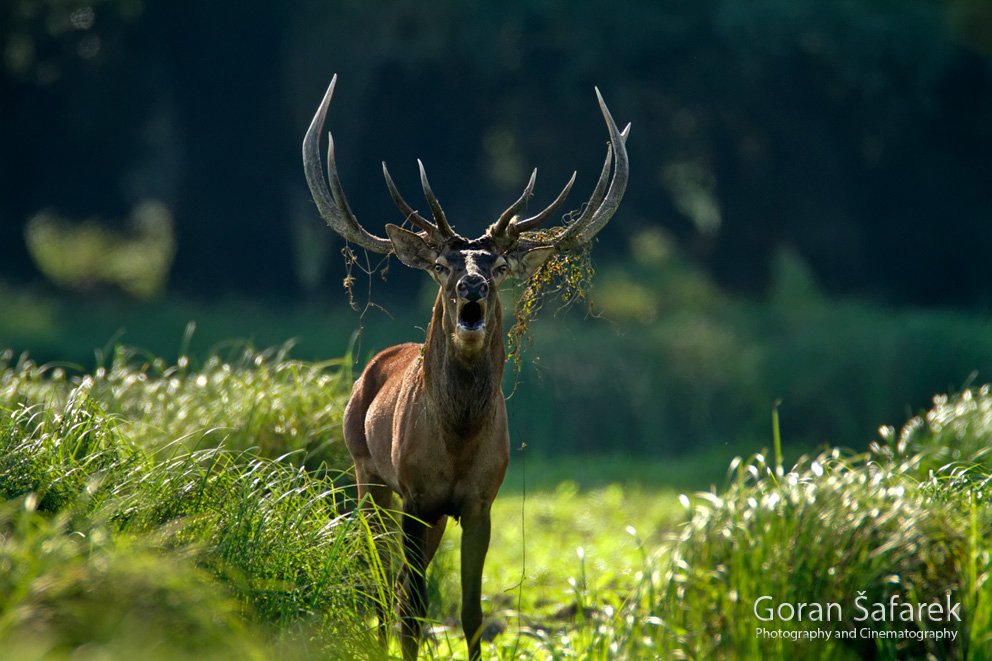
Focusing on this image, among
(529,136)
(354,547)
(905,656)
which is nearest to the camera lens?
(905,656)

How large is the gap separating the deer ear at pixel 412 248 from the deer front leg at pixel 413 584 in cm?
138

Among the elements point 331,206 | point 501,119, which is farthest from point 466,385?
point 501,119

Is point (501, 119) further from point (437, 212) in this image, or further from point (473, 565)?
point (473, 565)

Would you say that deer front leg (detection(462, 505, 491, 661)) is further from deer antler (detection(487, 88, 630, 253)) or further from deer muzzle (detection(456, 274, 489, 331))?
deer antler (detection(487, 88, 630, 253))

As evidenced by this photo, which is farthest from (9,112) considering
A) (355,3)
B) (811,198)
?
(811,198)

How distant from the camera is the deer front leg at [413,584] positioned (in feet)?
16.3

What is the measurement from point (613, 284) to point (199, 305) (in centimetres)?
988

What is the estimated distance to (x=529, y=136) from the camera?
19.4 metres

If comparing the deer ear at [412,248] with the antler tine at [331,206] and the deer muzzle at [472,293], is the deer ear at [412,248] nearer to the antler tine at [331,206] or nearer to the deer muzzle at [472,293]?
the antler tine at [331,206]

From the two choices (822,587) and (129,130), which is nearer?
(822,587)

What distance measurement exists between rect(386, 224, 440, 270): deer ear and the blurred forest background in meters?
11.5

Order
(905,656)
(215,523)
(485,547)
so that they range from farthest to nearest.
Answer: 1. (485,547)
2. (215,523)
3. (905,656)

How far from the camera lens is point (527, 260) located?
550 centimetres

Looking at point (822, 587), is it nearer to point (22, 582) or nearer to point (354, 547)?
point (354, 547)
